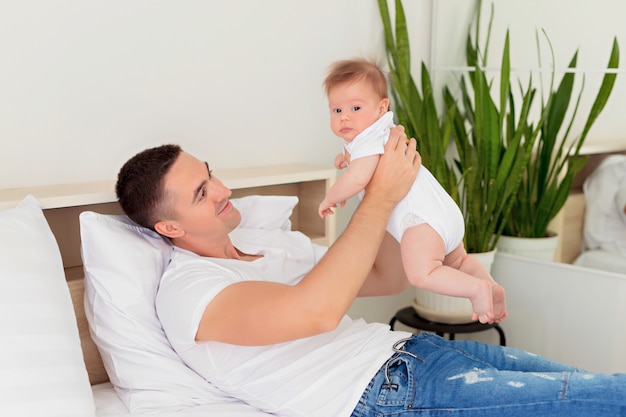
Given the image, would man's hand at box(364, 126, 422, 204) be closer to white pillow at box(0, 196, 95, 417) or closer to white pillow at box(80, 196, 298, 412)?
white pillow at box(80, 196, 298, 412)

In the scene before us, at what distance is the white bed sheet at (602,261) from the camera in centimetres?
276

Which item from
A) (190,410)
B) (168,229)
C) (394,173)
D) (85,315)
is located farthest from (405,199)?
(85,315)

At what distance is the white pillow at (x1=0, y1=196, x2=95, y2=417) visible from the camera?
1.46 metres

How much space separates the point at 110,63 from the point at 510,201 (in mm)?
1611

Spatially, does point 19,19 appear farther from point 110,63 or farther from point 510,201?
point 510,201

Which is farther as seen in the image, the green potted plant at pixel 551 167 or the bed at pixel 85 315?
the green potted plant at pixel 551 167

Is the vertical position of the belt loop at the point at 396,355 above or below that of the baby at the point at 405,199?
below

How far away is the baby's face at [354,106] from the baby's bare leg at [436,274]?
29 cm

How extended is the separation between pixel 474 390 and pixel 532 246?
4.85ft

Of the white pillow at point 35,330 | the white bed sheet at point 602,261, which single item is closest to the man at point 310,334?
the white pillow at point 35,330

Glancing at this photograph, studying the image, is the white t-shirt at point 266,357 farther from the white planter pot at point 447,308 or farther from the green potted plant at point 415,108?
the green potted plant at point 415,108

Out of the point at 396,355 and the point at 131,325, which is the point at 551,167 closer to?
the point at 396,355

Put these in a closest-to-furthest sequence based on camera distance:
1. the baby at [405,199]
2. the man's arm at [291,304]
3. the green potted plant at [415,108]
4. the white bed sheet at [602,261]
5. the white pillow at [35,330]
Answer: the white pillow at [35,330] → the man's arm at [291,304] → the baby at [405,199] → the white bed sheet at [602,261] → the green potted plant at [415,108]

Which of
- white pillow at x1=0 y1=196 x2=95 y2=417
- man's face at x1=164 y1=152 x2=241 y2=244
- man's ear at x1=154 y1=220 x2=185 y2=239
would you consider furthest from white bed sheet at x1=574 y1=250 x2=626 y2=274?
white pillow at x1=0 y1=196 x2=95 y2=417
